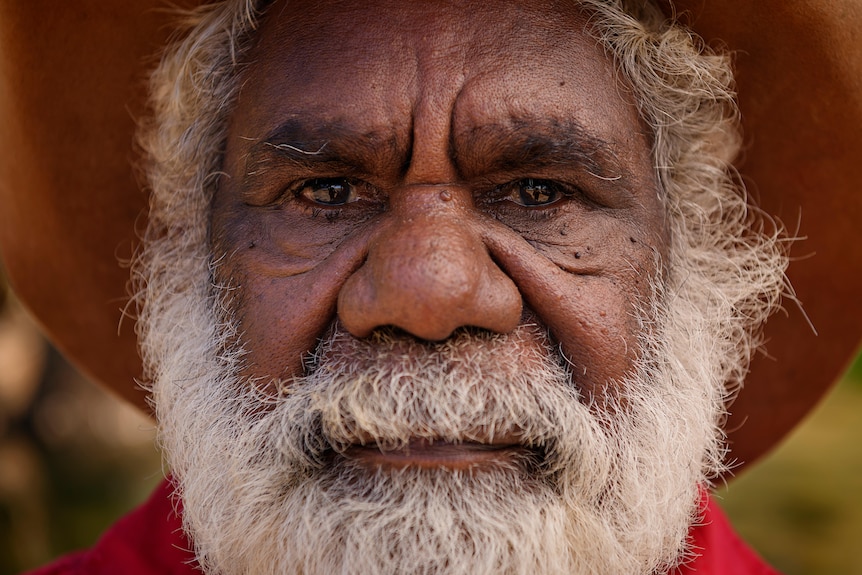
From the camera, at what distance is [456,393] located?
150 cm

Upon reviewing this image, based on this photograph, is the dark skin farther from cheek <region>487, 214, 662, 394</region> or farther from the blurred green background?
the blurred green background

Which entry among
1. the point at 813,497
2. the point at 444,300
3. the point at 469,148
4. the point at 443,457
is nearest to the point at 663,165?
the point at 469,148

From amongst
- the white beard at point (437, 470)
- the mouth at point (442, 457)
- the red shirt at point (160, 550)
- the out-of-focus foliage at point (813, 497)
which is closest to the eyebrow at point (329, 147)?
the white beard at point (437, 470)

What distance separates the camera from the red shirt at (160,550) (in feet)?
6.79

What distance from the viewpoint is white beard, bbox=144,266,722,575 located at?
58.9 inches

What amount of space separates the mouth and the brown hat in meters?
1.15

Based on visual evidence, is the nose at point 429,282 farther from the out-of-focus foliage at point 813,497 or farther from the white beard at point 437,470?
the out-of-focus foliage at point 813,497

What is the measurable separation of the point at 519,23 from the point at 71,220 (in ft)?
4.69

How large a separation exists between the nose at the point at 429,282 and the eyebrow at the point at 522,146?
0.38 feet

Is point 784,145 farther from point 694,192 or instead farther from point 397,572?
point 397,572

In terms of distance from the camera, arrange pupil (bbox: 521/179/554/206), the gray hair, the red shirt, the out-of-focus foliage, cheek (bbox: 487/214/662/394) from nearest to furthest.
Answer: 1. cheek (bbox: 487/214/662/394)
2. pupil (bbox: 521/179/554/206)
3. the gray hair
4. the red shirt
5. the out-of-focus foliage

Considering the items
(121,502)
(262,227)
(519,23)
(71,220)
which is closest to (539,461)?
(262,227)

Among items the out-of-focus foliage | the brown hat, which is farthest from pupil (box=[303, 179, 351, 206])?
the out-of-focus foliage

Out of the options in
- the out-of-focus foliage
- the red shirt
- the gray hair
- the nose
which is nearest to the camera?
the nose
